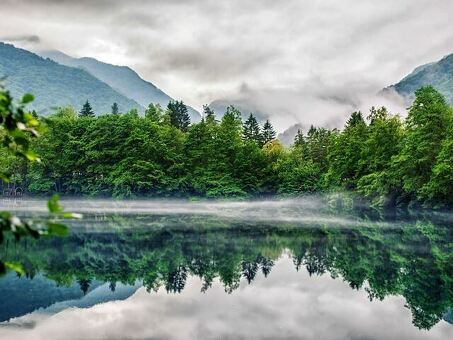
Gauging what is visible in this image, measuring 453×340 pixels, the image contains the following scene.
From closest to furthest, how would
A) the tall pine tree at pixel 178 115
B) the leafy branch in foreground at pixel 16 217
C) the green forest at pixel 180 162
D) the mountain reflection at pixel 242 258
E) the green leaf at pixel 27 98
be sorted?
1. the leafy branch in foreground at pixel 16 217
2. the green leaf at pixel 27 98
3. the mountain reflection at pixel 242 258
4. the green forest at pixel 180 162
5. the tall pine tree at pixel 178 115

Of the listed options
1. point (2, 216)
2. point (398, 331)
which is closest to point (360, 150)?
point (398, 331)

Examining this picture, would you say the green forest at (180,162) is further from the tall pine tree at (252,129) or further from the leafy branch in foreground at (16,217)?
the leafy branch in foreground at (16,217)

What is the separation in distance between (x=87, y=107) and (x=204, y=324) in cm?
8166

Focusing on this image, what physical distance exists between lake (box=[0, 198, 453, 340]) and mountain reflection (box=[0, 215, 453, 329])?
0.14 ft

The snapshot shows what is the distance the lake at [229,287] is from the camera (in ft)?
32.4

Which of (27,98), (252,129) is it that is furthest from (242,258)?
(252,129)

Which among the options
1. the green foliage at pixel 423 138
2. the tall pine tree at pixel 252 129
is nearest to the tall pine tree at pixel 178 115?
the tall pine tree at pixel 252 129

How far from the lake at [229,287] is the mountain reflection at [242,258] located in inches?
1.6

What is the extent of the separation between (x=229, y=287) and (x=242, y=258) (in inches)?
169

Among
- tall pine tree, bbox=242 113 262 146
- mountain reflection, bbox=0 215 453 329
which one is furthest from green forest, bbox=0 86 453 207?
mountain reflection, bbox=0 215 453 329

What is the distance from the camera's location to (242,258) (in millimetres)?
17922

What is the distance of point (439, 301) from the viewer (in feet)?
38.5

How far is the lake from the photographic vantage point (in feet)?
32.4

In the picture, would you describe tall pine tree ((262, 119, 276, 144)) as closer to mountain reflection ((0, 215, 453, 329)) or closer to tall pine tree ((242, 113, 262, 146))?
tall pine tree ((242, 113, 262, 146))
